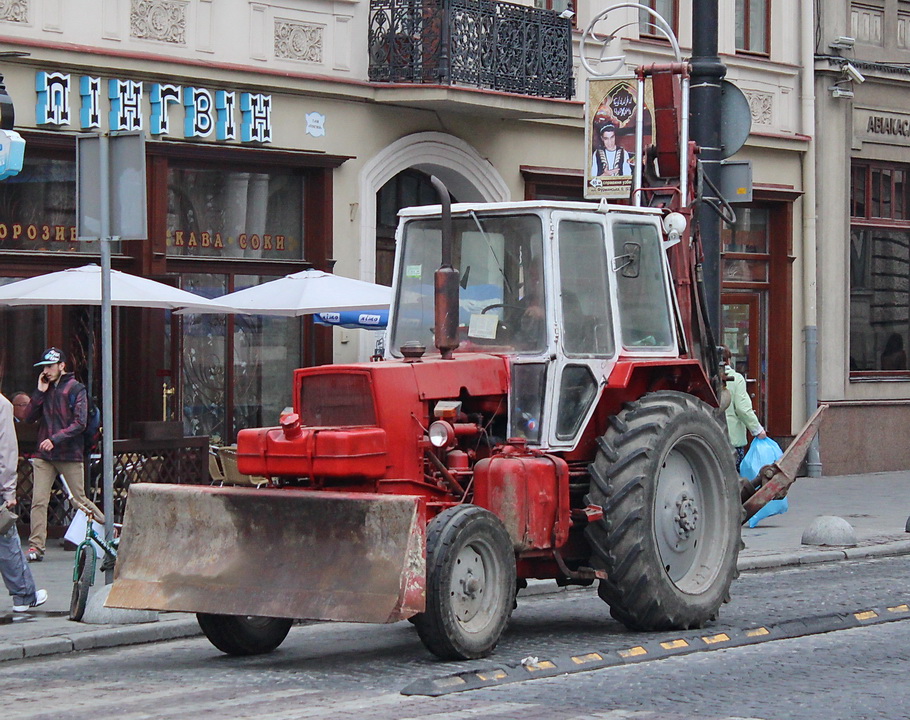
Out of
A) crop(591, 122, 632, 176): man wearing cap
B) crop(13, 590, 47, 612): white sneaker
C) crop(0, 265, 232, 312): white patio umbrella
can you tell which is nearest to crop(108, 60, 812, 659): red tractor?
crop(13, 590, 47, 612): white sneaker

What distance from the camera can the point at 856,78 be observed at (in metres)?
25.1

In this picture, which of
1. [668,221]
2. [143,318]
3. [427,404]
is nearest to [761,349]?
[143,318]

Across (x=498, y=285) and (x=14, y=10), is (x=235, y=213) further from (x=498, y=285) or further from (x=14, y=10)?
(x=498, y=285)

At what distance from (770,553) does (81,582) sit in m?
6.78

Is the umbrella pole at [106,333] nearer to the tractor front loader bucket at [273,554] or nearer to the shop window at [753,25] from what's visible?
the tractor front loader bucket at [273,554]

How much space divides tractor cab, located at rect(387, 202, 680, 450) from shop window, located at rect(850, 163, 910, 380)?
1557 centimetres

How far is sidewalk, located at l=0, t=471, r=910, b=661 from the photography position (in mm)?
10633

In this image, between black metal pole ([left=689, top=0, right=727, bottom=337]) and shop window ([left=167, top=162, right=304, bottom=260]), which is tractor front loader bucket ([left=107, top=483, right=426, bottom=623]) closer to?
black metal pole ([left=689, top=0, right=727, bottom=337])

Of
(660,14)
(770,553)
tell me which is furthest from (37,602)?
(660,14)

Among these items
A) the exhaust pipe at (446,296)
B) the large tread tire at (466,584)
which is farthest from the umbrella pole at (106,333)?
the large tread tire at (466,584)

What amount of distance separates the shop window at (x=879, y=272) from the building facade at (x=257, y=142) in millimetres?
4720

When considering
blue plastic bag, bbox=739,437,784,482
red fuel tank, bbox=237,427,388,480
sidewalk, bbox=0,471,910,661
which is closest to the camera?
red fuel tank, bbox=237,427,388,480

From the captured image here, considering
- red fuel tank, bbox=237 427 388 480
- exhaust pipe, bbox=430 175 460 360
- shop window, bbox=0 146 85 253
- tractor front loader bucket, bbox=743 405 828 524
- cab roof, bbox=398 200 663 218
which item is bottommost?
tractor front loader bucket, bbox=743 405 828 524

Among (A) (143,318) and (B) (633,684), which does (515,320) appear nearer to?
(B) (633,684)
